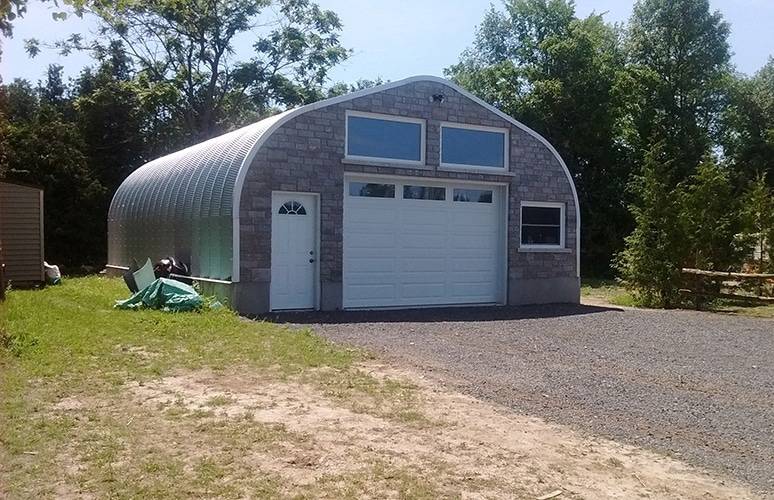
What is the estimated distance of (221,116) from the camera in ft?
112

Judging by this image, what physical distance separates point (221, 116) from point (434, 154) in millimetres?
22072

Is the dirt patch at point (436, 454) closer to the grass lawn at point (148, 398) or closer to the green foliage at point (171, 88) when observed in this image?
the grass lawn at point (148, 398)

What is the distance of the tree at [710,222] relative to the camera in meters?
16.2

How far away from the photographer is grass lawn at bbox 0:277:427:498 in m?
4.17

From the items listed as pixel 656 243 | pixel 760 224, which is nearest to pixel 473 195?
pixel 656 243

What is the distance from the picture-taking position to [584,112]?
30.2 m

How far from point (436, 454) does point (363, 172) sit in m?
9.37

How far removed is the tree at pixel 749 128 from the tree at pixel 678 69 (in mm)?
738

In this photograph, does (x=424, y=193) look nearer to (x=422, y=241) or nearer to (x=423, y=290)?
(x=422, y=241)

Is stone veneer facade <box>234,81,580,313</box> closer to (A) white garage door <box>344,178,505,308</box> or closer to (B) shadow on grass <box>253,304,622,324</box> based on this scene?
(A) white garage door <box>344,178,505,308</box>

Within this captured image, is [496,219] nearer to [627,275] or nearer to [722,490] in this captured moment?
[627,275]

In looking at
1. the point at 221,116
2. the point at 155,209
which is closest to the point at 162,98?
the point at 221,116

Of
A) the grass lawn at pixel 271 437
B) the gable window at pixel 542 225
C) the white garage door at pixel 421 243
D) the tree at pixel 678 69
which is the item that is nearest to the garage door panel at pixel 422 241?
the white garage door at pixel 421 243

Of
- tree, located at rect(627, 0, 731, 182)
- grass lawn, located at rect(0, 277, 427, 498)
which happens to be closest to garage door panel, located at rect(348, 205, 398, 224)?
grass lawn, located at rect(0, 277, 427, 498)
